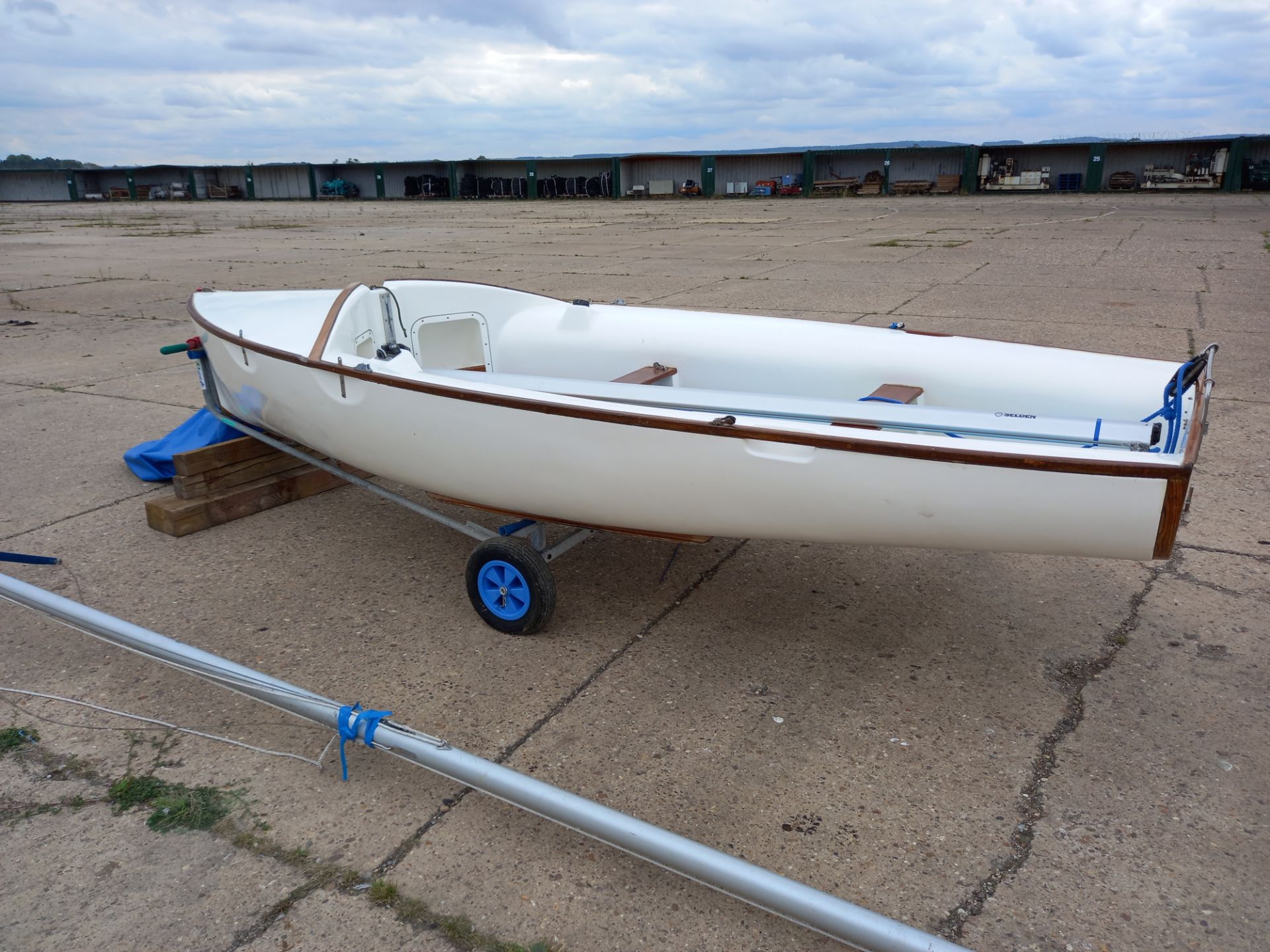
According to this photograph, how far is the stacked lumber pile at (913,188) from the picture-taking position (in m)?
32.7

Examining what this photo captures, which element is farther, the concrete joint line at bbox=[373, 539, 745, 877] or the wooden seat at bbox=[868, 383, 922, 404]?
the wooden seat at bbox=[868, 383, 922, 404]

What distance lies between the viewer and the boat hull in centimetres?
234

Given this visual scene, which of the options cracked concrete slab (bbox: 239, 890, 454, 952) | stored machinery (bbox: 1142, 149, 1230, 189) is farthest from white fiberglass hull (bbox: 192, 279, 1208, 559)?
stored machinery (bbox: 1142, 149, 1230, 189)

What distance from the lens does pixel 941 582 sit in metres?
3.58

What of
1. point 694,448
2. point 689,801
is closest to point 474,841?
point 689,801

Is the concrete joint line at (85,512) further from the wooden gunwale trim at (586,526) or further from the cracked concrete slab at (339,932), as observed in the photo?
the cracked concrete slab at (339,932)

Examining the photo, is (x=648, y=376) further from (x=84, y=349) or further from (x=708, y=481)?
(x=84, y=349)

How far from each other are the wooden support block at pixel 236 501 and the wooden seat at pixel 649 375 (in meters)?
1.71

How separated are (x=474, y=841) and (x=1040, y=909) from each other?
53.3 inches

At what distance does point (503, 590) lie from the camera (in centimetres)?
316

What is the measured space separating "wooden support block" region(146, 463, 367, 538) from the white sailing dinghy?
1.31 feet

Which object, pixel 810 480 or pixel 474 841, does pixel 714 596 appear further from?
pixel 474 841

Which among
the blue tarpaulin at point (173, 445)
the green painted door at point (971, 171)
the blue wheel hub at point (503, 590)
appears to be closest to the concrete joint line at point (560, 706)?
the blue wheel hub at point (503, 590)

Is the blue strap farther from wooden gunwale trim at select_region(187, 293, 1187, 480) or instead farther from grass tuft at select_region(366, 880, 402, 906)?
wooden gunwale trim at select_region(187, 293, 1187, 480)
